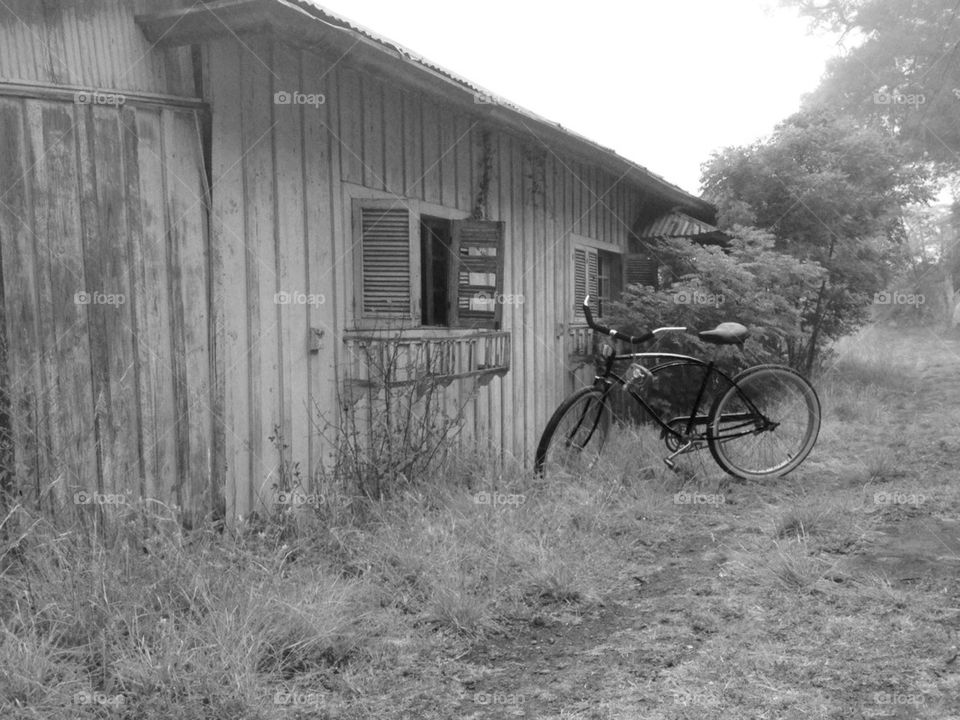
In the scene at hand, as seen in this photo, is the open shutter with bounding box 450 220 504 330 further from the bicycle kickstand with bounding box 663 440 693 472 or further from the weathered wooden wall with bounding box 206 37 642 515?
the bicycle kickstand with bounding box 663 440 693 472

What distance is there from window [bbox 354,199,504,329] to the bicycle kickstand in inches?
62.7

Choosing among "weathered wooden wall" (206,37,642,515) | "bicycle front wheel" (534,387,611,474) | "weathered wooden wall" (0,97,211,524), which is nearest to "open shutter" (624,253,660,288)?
"weathered wooden wall" (206,37,642,515)

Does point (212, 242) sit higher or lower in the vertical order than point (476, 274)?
higher

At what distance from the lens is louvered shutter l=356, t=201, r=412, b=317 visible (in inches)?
215

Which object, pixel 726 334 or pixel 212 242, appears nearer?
pixel 212 242

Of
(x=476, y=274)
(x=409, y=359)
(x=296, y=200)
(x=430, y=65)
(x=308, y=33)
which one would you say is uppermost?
(x=430, y=65)

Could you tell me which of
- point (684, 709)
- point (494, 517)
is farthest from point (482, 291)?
point (684, 709)

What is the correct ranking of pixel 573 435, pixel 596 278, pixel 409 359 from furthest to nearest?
1. pixel 596 278
2. pixel 573 435
3. pixel 409 359

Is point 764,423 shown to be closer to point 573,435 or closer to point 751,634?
point 573,435

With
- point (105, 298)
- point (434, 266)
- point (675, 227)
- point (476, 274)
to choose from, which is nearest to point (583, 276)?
point (675, 227)

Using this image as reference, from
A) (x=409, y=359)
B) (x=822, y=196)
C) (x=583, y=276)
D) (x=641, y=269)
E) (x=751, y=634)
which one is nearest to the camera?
(x=751, y=634)

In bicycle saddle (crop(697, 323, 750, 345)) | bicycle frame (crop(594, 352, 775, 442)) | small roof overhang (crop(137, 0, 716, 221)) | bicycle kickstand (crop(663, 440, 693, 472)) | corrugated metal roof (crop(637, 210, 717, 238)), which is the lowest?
bicycle kickstand (crop(663, 440, 693, 472))

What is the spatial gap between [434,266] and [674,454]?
235cm

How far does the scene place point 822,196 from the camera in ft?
38.2
